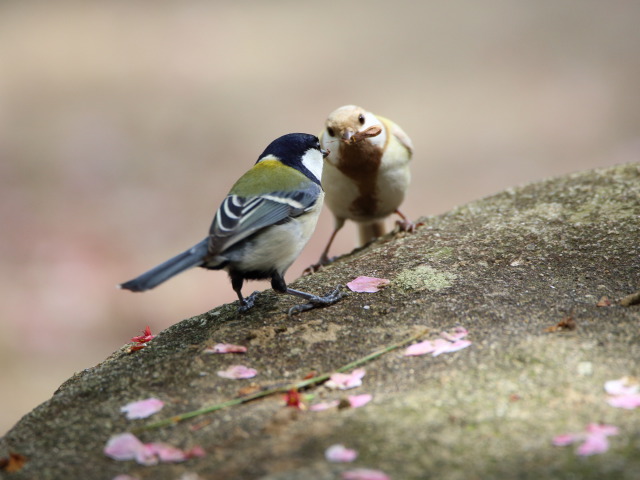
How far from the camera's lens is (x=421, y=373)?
254cm

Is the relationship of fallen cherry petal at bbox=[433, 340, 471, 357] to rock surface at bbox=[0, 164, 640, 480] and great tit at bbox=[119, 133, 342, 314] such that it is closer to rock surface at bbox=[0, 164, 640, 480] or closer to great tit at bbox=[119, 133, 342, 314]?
rock surface at bbox=[0, 164, 640, 480]

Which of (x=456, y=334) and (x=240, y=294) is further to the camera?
(x=240, y=294)

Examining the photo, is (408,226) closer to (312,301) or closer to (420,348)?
(312,301)

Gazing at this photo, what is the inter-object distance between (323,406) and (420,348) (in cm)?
46

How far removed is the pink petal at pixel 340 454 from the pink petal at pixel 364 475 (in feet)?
0.23

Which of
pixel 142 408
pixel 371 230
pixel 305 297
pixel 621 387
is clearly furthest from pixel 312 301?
pixel 371 230

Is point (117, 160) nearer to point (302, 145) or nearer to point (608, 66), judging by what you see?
point (302, 145)

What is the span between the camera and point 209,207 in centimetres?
811

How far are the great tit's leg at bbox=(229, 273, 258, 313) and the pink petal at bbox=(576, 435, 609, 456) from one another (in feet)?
5.27

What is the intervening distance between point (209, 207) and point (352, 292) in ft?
16.4

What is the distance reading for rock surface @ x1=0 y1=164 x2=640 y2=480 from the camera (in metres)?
2.09

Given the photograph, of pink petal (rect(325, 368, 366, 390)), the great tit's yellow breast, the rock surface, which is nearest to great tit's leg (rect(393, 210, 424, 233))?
the rock surface

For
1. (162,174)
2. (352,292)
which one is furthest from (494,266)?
(162,174)

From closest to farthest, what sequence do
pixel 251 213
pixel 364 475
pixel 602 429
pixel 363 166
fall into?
pixel 364 475 → pixel 602 429 → pixel 251 213 → pixel 363 166
